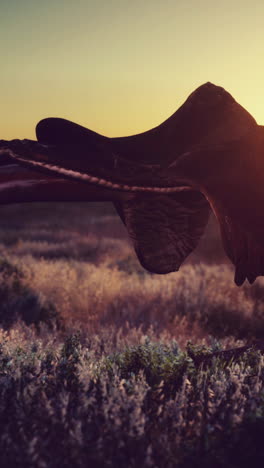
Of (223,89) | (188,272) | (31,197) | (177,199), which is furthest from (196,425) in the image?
(188,272)

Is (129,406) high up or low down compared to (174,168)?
down

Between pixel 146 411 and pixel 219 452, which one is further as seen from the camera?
pixel 146 411

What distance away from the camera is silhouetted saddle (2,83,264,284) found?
192 cm

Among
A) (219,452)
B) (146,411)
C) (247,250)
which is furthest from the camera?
(247,250)

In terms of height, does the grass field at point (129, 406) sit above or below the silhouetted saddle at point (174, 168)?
below

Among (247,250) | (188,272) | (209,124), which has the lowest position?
(188,272)

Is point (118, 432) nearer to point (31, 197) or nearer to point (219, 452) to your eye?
point (219, 452)

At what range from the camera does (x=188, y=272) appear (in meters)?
9.64

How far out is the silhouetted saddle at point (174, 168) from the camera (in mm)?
1917

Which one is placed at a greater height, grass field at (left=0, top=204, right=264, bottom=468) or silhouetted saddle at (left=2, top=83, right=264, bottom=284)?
silhouetted saddle at (left=2, top=83, right=264, bottom=284)

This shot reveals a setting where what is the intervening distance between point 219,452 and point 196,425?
152 millimetres

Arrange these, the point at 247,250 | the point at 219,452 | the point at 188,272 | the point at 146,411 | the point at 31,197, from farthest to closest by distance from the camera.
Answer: the point at 188,272, the point at 247,250, the point at 146,411, the point at 219,452, the point at 31,197

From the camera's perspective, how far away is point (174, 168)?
2121 millimetres

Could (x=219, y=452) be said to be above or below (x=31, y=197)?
below
